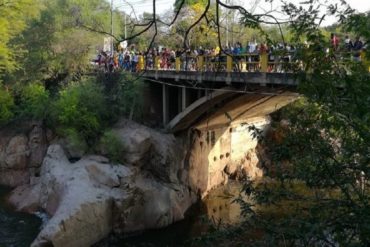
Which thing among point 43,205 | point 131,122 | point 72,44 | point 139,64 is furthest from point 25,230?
point 72,44

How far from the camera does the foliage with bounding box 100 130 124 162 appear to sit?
1642 centimetres

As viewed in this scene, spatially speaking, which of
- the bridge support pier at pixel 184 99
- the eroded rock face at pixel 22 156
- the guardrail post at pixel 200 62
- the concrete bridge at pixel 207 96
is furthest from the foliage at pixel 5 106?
the guardrail post at pixel 200 62

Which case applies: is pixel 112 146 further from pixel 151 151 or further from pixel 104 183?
pixel 151 151

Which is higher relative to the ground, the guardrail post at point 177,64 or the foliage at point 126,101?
the guardrail post at point 177,64

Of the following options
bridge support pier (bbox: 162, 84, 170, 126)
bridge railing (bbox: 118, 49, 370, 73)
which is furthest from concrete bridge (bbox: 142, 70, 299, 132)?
bridge railing (bbox: 118, 49, 370, 73)

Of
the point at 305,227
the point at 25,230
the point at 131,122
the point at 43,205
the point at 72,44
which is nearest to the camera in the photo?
the point at 305,227

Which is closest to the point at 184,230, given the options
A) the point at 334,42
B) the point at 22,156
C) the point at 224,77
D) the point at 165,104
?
the point at 224,77

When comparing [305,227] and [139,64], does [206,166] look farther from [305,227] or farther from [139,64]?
[305,227]

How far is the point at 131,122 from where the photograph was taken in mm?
18375

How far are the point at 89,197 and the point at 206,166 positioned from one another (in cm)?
758

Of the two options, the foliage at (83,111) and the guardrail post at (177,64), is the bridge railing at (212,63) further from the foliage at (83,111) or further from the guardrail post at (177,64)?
the foliage at (83,111)

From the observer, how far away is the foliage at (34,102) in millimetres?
20156

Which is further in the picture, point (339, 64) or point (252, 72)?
point (252, 72)

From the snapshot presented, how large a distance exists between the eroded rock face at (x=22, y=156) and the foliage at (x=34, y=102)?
1.88 ft
